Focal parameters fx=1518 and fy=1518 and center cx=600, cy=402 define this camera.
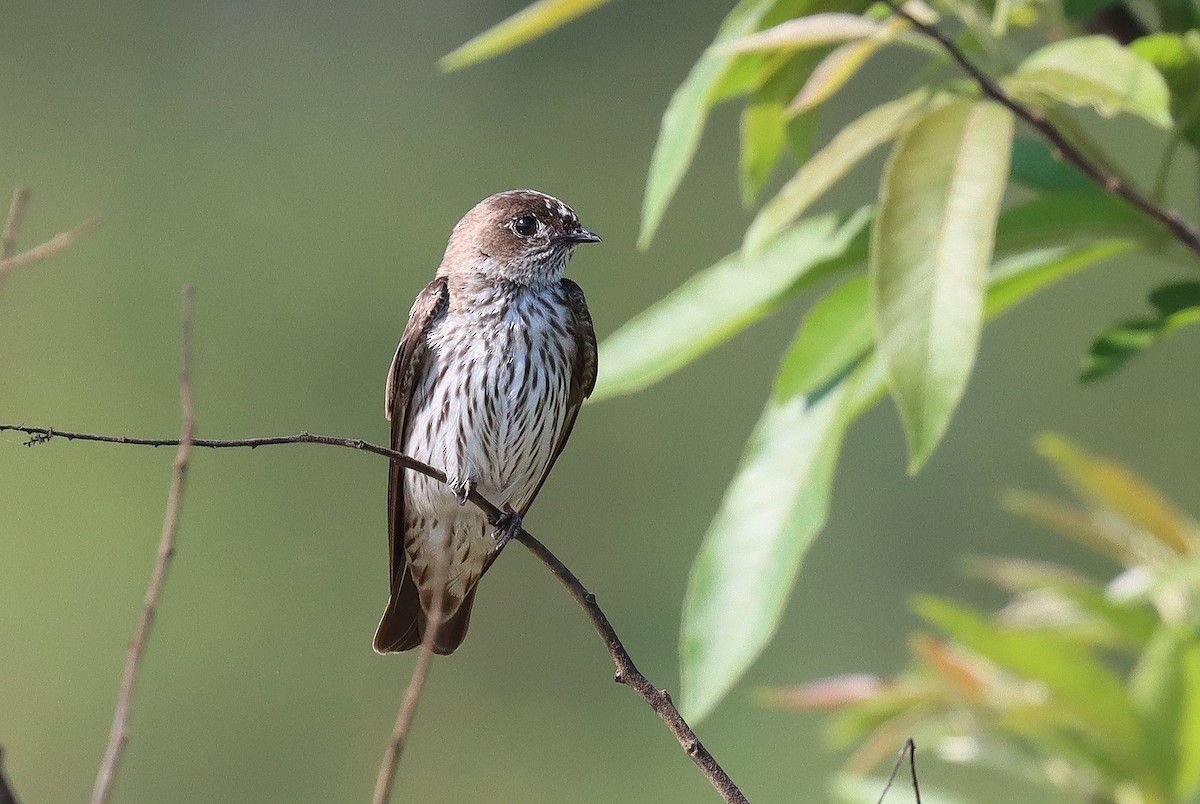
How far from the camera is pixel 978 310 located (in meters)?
2.10

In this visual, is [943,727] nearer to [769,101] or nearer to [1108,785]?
[1108,785]

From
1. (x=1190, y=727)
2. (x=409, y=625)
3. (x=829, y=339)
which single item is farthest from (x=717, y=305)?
(x=1190, y=727)

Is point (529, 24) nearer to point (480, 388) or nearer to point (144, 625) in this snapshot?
point (480, 388)

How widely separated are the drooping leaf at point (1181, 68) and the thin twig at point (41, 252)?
154 centimetres

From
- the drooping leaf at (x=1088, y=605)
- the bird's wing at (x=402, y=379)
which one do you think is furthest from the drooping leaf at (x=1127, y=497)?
the bird's wing at (x=402, y=379)

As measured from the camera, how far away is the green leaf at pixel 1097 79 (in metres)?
2.06

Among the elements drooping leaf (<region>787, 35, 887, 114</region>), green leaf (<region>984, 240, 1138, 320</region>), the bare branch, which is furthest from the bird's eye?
the bare branch

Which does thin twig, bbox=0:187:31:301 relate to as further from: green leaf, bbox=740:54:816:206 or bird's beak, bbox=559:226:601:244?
bird's beak, bbox=559:226:601:244

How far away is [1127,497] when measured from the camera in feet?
9.04

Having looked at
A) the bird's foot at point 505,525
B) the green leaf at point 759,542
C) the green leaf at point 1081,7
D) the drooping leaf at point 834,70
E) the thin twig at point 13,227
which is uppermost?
the bird's foot at point 505,525

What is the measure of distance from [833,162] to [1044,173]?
2.02ft

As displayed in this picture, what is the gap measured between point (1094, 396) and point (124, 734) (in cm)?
1232

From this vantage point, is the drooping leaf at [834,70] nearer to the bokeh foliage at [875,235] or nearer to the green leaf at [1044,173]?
the bokeh foliage at [875,235]

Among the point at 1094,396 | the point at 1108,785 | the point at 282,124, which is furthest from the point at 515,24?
the point at 282,124
